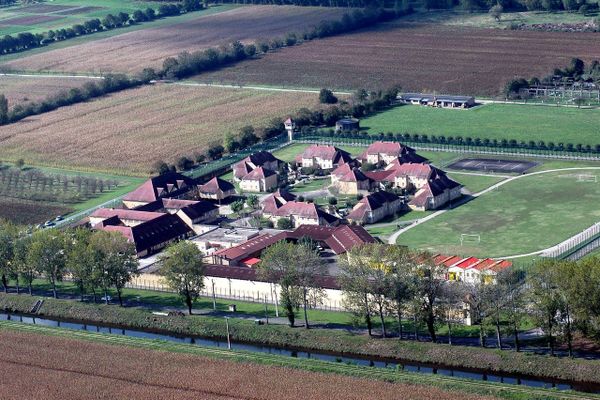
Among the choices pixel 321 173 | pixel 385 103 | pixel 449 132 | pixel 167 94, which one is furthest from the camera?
pixel 167 94

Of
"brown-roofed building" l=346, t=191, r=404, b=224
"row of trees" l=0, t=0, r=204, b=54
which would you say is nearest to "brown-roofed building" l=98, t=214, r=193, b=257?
"brown-roofed building" l=346, t=191, r=404, b=224

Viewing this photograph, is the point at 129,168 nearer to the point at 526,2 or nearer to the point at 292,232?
the point at 292,232

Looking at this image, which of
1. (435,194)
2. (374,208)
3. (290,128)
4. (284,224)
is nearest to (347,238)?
(374,208)

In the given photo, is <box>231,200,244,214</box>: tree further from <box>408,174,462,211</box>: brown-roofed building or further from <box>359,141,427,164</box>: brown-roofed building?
<box>359,141,427,164</box>: brown-roofed building

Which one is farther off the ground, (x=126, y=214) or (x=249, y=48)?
(x=249, y=48)

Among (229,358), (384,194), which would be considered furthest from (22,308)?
(384,194)

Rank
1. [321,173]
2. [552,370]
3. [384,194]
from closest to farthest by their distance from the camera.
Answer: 1. [552,370]
2. [384,194]
3. [321,173]

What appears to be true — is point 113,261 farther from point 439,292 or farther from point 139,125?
point 139,125
